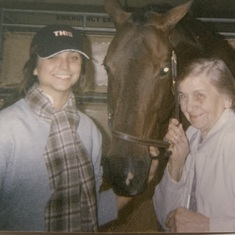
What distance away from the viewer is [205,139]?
712mm

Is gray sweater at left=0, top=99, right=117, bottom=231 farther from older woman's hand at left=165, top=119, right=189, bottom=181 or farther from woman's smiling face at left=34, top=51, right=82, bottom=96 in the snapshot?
older woman's hand at left=165, top=119, right=189, bottom=181

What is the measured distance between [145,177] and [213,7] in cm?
52

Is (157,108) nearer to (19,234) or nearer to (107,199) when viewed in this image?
(107,199)

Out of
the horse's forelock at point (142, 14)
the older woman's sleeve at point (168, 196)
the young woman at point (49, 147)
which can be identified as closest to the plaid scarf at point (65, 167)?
the young woman at point (49, 147)

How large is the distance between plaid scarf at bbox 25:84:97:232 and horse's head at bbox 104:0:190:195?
0.07 meters

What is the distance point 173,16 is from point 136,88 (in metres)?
0.21

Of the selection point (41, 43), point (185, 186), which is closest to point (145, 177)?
point (185, 186)

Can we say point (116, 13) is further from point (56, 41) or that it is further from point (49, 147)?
point (49, 147)

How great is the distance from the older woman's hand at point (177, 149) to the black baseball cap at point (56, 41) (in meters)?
0.26

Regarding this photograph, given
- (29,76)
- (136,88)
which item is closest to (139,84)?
(136,88)

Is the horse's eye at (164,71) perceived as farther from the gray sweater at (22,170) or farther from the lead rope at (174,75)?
the gray sweater at (22,170)

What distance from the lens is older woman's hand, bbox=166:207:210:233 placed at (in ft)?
2.15

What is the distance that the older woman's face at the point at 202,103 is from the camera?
70 cm

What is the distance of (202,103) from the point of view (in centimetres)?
71
